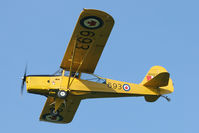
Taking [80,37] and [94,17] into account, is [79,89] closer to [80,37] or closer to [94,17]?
[80,37]

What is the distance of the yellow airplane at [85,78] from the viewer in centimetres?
1367

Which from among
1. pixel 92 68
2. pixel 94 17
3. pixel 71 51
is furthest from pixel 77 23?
pixel 92 68

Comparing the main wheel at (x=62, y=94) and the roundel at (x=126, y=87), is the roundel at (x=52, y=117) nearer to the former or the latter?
the main wheel at (x=62, y=94)

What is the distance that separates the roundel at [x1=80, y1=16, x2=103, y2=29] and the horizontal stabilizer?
15.0 ft

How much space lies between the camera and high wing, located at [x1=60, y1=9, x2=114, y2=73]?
1326 centimetres

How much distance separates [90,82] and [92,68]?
60cm

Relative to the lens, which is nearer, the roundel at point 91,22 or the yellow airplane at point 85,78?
the roundel at point 91,22

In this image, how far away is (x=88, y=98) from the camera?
1600 centimetres

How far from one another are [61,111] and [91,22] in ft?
19.5

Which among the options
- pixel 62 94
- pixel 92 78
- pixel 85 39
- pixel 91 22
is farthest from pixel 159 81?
pixel 91 22

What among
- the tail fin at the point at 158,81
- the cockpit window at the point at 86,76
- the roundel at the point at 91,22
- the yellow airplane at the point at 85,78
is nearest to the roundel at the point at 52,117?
the yellow airplane at the point at 85,78

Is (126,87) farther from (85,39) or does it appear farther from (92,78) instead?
(85,39)

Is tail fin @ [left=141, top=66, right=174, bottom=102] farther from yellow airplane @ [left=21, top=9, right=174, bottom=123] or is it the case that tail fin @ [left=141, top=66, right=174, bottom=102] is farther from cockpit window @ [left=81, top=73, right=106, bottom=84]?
cockpit window @ [left=81, top=73, right=106, bottom=84]

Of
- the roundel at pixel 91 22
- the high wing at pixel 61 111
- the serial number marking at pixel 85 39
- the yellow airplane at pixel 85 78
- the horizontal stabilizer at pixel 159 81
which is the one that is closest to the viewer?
the roundel at pixel 91 22
